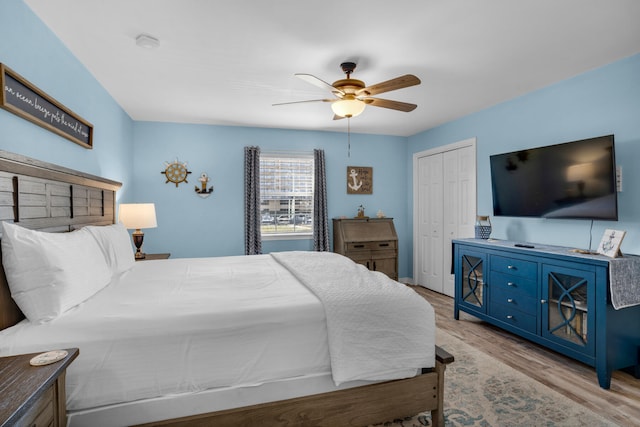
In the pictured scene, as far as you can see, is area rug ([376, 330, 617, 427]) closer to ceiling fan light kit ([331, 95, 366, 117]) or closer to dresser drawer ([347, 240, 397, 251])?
ceiling fan light kit ([331, 95, 366, 117])

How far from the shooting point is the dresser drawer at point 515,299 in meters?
2.97

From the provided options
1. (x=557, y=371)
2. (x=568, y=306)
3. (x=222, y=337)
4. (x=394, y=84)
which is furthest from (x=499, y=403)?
(x=394, y=84)

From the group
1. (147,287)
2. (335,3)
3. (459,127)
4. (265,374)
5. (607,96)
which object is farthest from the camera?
(459,127)

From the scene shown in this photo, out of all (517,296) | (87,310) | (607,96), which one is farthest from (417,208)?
(87,310)

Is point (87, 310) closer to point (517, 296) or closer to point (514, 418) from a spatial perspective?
point (514, 418)

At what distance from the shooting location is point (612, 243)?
2.51 metres

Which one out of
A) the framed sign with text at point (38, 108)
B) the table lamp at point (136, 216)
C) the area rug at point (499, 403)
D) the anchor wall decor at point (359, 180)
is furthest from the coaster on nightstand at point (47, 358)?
the anchor wall decor at point (359, 180)

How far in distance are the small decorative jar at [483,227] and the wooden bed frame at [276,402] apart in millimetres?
2225

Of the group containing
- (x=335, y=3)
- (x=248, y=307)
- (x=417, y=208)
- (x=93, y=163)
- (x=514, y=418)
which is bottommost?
(x=514, y=418)

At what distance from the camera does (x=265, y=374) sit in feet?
5.39

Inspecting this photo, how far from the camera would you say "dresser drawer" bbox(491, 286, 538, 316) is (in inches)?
117

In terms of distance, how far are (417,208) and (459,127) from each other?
1487 mm

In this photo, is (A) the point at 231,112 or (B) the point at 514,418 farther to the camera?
(A) the point at 231,112

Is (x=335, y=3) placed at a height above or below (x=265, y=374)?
above
